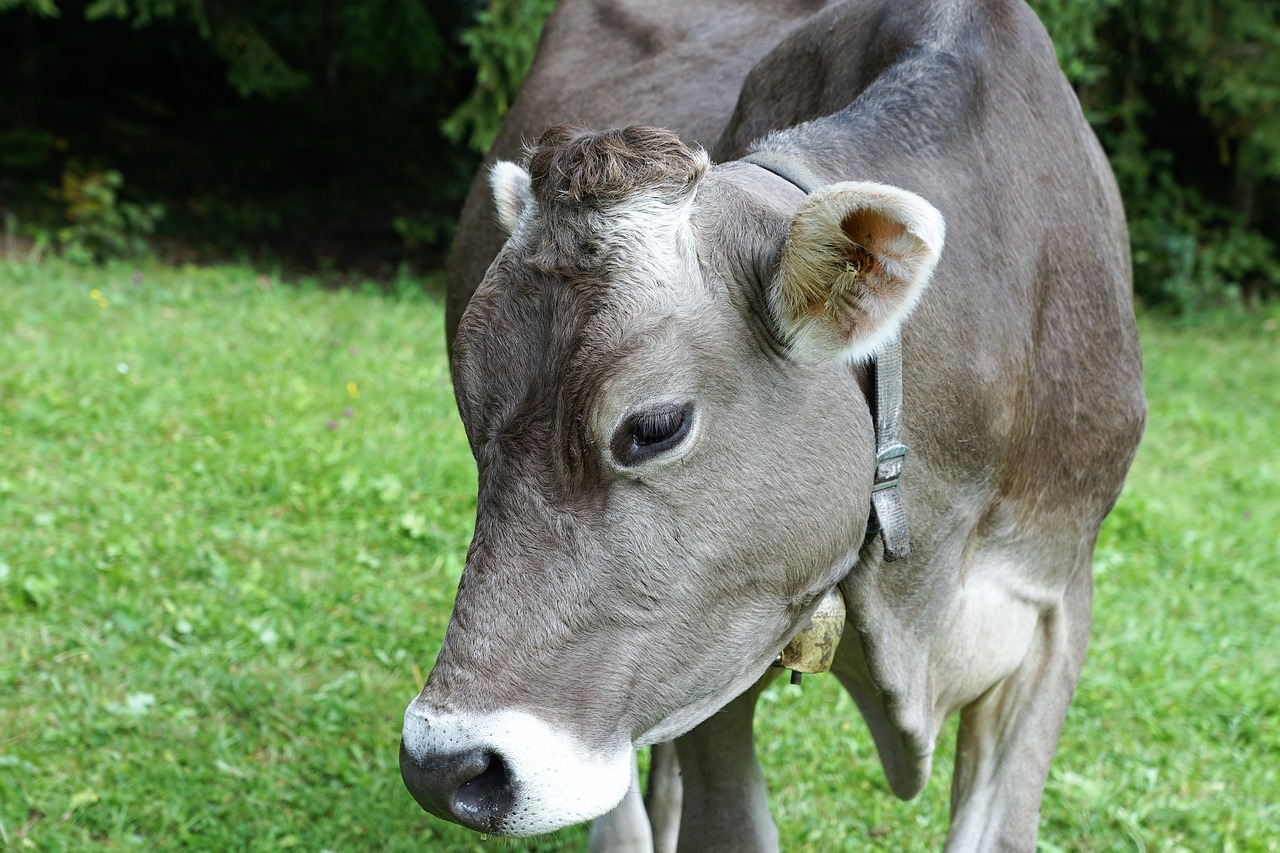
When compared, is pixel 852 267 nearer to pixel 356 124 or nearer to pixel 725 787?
pixel 725 787

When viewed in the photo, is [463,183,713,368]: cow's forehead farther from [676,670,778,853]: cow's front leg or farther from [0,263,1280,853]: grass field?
[0,263,1280,853]: grass field

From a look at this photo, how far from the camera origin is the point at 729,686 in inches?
85.9

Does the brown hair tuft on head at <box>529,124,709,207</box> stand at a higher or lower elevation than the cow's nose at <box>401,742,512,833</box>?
higher

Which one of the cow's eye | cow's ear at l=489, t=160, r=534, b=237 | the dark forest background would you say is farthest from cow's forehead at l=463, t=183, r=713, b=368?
the dark forest background

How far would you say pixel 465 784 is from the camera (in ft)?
6.21

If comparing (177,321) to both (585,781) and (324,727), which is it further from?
(585,781)

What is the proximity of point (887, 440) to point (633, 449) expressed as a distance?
53 cm

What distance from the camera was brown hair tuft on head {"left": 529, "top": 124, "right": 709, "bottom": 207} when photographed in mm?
2006

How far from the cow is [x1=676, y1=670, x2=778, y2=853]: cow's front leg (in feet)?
0.98

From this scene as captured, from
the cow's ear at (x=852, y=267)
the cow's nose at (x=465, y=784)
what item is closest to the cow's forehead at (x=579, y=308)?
the cow's ear at (x=852, y=267)

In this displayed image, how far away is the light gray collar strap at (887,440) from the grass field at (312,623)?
1.72 m

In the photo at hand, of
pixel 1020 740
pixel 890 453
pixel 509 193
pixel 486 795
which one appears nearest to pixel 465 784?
pixel 486 795

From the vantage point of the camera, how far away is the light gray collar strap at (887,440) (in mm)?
2201

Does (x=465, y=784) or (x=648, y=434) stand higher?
(x=648, y=434)
